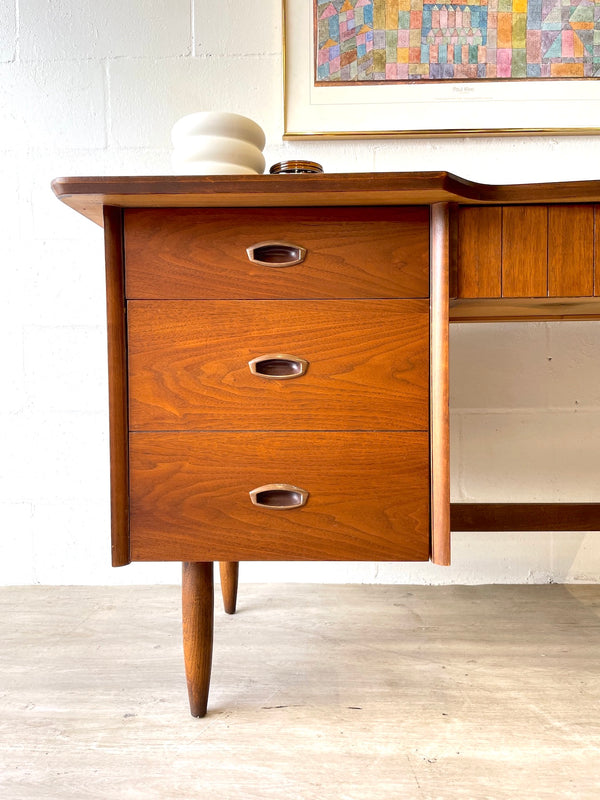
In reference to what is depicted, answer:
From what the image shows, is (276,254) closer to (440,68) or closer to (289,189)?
(289,189)

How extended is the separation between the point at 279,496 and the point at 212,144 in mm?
573

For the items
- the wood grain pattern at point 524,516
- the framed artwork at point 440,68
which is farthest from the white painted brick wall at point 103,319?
the wood grain pattern at point 524,516

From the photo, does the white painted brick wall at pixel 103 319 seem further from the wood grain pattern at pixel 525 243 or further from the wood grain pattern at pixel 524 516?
the wood grain pattern at pixel 525 243

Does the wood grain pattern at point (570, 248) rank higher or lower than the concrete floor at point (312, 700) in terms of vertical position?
higher

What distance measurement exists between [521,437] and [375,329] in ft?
2.70

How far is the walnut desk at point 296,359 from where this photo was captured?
0.81m

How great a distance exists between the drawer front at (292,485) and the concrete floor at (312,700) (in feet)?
0.91

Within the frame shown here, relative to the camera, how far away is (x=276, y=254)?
830 millimetres

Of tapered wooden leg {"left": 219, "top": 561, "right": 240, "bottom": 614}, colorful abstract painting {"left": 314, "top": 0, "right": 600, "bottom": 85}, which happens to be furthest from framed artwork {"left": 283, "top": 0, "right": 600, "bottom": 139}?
tapered wooden leg {"left": 219, "top": 561, "right": 240, "bottom": 614}

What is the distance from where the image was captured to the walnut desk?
2.67ft

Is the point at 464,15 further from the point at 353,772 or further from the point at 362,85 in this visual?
the point at 353,772

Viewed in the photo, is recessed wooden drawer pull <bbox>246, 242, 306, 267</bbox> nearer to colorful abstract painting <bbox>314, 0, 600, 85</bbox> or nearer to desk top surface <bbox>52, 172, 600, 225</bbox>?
desk top surface <bbox>52, 172, 600, 225</bbox>

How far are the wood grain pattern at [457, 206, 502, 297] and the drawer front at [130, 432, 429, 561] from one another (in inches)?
10.2

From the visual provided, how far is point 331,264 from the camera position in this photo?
32.0 inches
